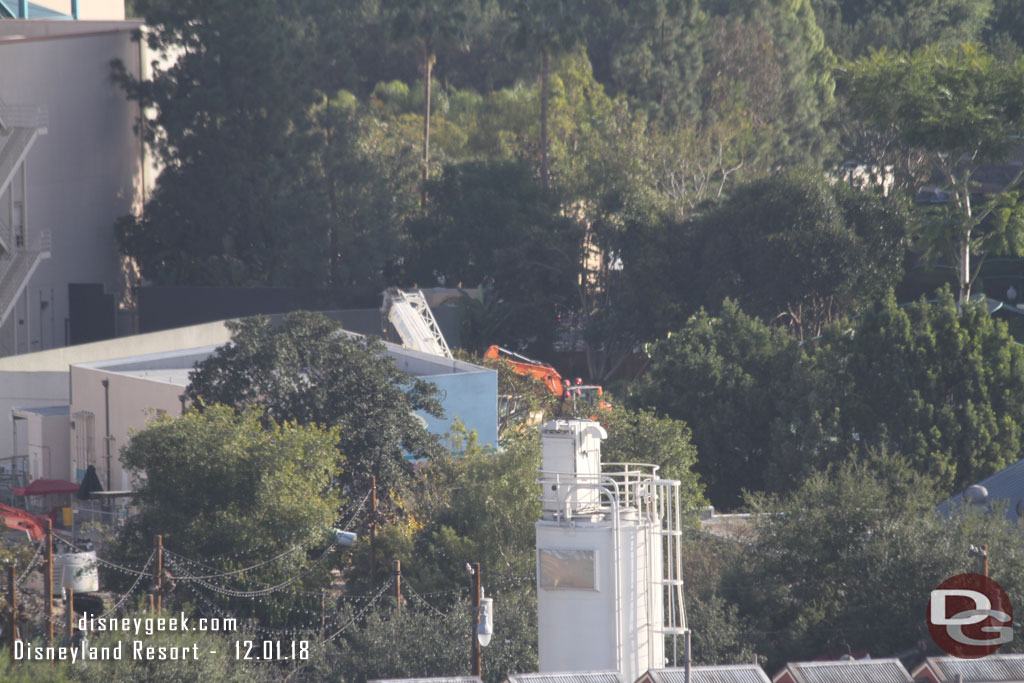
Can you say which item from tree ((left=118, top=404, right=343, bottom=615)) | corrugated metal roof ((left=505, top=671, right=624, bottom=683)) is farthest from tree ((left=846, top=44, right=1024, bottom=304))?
corrugated metal roof ((left=505, top=671, right=624, bottom=683))

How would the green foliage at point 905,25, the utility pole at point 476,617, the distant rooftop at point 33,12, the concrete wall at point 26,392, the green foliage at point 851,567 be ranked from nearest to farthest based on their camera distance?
1. the utility pole at point 476,617
2. the green foliage at point 851,567
3. the concrete wall at point 26,392
4. the distant rooftop at point 33,12
5. the green foliage at point 905,25

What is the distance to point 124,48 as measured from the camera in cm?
7369

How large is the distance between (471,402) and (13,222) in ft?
76.4

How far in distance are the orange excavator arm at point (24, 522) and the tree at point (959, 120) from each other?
3874 centimetres

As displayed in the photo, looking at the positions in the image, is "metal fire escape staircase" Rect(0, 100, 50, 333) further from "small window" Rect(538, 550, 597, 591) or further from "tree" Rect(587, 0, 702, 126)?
"tree" Rect(587, 0, 702, 126)

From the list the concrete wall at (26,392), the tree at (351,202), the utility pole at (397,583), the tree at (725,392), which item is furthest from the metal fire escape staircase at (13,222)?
the utility pole at (397,583)

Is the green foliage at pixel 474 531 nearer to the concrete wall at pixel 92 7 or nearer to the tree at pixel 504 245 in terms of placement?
the tree at pixel 504 245

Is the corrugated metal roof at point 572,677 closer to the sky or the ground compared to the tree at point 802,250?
closer to the ground

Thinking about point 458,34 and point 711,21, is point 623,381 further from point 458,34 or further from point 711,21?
point 711,21

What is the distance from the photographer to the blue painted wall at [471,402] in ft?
153

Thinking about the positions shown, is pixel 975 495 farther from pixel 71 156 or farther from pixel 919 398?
pixel 71 156

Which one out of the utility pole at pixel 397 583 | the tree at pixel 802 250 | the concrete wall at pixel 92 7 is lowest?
the utility pole at pixel 397 583

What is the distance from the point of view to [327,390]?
42.5 m

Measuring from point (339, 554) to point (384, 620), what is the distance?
3.88 metres
